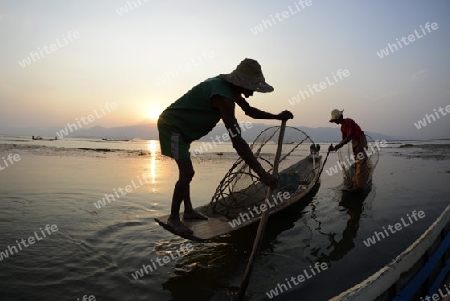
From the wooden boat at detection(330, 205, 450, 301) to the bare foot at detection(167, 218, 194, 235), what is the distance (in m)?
1.95

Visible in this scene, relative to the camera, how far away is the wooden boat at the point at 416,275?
5.87ft

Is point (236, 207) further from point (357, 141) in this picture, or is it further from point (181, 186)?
point (357, 141)

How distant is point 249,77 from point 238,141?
30.7 inches

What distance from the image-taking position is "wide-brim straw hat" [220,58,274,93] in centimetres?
306

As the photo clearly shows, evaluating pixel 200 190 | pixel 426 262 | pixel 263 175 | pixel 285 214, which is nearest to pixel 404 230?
pixel 285 214

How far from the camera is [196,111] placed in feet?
10.5

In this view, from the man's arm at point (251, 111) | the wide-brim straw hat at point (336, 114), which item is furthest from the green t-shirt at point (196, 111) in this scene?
the wide-brim straw hat at point (336, 114)

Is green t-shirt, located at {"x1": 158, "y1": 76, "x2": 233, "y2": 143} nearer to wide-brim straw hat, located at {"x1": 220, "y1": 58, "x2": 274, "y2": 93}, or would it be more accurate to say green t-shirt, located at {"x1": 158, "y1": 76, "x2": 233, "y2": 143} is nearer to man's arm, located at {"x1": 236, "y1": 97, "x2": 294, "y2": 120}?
wide-brim straw hat, located at {"x1": 220, "y1": 58, "x2": 274, "y2": 93}

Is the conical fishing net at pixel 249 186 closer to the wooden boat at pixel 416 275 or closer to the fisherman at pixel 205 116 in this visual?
the fisherman at pixel 205 116

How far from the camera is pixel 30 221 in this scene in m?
5.00

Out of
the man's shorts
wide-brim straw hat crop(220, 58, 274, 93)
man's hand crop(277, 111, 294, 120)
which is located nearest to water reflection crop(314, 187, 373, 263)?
man's hand crop(277, 111, 294, 120)

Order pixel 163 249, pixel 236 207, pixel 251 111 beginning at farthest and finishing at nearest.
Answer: pixel 236 207 < pixel 163 249 < pixel 251 111

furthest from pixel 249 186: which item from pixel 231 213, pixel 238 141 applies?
pixel 238 141

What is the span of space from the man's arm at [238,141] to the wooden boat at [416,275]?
1232mm
